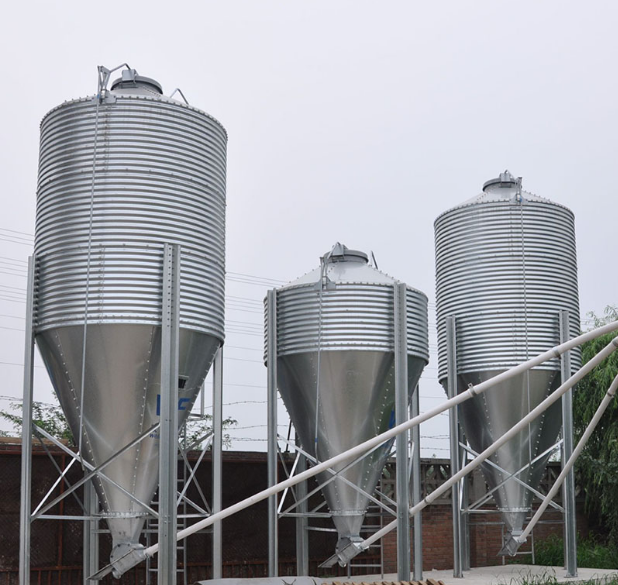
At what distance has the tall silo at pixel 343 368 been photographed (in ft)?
47.2

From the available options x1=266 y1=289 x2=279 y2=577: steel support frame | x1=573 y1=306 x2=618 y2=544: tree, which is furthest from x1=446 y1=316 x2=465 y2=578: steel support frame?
x1=573 y1=306 x2=618 y2=544: tree

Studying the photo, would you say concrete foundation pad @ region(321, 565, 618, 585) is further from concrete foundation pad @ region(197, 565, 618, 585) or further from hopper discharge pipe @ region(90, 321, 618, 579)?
hopper discharge pipe @ region(90, 321, 618, 579)

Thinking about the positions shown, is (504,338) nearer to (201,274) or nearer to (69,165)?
(201,274)

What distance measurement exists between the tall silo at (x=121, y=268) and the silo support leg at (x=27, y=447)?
117 mm

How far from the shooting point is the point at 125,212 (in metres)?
11.6

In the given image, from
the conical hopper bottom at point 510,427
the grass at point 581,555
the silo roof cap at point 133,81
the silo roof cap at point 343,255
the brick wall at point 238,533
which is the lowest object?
the grass at point 581,555

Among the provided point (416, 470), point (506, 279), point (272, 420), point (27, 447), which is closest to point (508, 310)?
point (506, 279)

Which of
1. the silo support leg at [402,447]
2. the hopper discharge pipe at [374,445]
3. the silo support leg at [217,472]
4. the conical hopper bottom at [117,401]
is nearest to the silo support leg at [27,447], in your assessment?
the conical hopper bottom at [117,401]

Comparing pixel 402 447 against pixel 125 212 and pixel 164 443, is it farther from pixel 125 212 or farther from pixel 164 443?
pixel 125 212

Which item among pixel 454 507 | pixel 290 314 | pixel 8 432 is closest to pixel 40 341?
pixel 290 314

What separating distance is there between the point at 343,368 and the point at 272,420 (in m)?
1.48

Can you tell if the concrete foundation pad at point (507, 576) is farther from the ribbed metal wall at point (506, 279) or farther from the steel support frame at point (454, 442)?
the ribbed metal wall at point (506, 279)

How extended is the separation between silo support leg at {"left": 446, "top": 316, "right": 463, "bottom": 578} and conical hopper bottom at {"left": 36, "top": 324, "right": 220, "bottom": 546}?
7.02m

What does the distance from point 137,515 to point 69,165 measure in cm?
454
